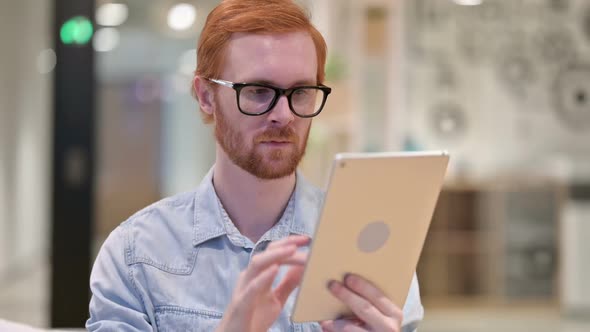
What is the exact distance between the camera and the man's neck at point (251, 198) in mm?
1418

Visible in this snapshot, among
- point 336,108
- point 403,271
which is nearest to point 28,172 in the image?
point 336,108

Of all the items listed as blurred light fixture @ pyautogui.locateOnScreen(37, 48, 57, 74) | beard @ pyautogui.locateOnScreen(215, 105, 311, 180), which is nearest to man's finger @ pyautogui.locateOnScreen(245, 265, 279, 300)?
beard @ pyautogui.locateOnScreen(215, 105, 311, 180)

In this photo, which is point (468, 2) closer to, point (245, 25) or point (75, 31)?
point (75, 31)

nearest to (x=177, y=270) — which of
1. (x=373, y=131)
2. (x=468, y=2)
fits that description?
(x=373, y=131)

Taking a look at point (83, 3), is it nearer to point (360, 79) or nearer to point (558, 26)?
point (360, 79)

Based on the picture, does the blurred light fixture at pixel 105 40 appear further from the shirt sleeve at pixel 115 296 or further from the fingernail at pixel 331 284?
the fingernail at pixel 331 284

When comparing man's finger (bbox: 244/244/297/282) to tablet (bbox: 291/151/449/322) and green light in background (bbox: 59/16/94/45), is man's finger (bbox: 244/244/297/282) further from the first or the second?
green light in background (bbox: 59/16/94/45)

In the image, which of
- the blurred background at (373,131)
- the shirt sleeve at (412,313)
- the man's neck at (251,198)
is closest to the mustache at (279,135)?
the man's neck at (251,198)

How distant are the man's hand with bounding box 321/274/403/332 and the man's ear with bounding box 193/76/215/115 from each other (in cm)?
46

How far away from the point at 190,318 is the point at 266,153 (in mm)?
305

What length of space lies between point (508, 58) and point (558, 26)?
14.9 inches

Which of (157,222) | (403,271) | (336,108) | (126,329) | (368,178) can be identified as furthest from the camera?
(336,108)

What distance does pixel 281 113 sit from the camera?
1279 millimetres

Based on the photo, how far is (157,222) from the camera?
4.65ft
